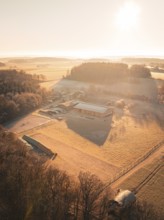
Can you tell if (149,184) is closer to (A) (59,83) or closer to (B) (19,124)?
(B) (19,124)

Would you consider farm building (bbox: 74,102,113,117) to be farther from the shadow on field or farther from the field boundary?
the field boundary

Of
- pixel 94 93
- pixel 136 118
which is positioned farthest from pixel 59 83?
pixel 136 118

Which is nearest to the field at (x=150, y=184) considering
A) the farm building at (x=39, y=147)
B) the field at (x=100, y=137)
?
the field at (x=100, y=137)

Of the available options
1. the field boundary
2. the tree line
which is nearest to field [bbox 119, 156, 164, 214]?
the field boundary

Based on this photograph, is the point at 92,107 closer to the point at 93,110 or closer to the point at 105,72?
the point at 93,110

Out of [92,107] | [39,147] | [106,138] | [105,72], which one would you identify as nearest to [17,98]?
[92,107]

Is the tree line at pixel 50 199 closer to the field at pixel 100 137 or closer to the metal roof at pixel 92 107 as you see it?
the field at pixel 100 137
